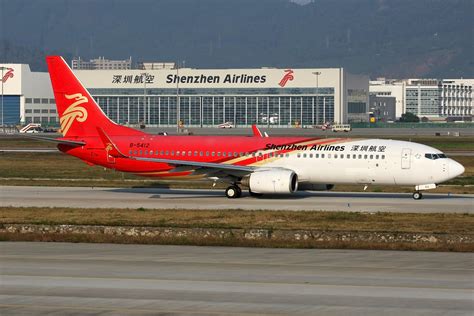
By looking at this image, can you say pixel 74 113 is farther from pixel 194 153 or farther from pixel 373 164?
pixel 373 164

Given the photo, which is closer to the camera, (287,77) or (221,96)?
(287,77)

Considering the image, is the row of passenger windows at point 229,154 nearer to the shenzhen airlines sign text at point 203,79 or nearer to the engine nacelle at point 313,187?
the engine nacelle at point 313,187

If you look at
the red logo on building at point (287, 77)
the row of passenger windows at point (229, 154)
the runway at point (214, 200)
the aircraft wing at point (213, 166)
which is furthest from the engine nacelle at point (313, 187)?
the red logo on building at point (287, 77)

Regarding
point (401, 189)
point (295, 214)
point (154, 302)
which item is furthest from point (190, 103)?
point (154, 302)

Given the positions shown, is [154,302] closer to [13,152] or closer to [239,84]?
[13,152]

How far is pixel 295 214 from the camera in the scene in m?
39.8

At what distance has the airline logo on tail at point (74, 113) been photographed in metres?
52.4

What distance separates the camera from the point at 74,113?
5253cm

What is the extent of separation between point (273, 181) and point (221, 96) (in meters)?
142

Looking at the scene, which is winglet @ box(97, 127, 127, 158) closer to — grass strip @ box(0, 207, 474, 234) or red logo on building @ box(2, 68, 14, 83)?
grass strip @ box(0, 207, 474, 234)

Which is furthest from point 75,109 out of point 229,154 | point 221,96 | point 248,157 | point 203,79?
point 221,96

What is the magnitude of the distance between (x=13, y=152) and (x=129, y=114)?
347 feet

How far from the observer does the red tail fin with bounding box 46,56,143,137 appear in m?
52.3

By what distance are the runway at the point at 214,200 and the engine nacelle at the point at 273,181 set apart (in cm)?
56
